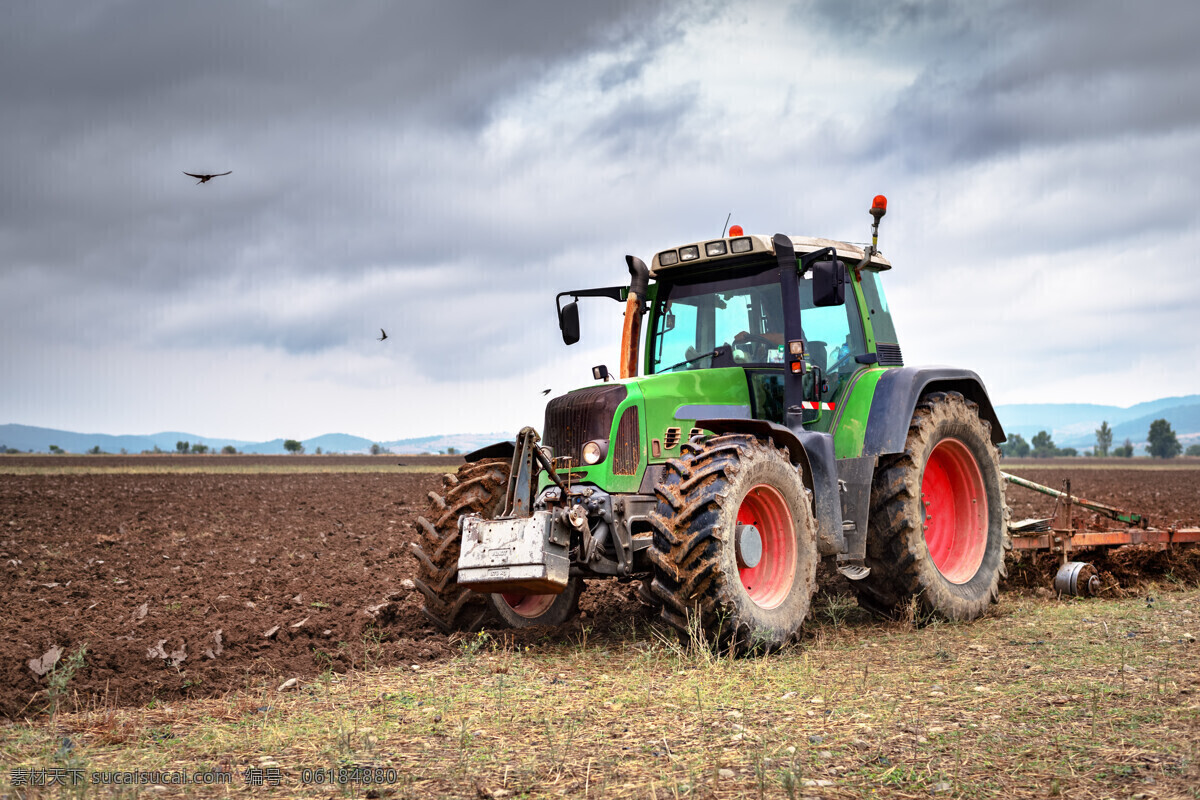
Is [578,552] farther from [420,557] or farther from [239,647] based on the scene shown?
[239,647]

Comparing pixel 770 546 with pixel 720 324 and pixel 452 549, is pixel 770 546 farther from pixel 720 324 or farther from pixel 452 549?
pixel 452 549

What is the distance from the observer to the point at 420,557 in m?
7.47

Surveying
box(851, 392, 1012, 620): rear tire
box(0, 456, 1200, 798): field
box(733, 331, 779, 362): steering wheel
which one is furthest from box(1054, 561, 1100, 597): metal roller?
box(733, 331, 779, 362): steering wheel

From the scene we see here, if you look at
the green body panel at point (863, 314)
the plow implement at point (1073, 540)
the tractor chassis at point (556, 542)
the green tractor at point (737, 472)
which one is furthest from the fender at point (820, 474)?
the plow implement at point (1073, 540)

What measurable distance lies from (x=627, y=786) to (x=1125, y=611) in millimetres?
6317

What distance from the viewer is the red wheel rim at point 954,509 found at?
8.98m

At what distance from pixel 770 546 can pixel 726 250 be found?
234 cm

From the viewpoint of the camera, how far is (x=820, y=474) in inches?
293

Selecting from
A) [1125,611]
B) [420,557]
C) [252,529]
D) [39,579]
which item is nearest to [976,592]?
[1125,611]

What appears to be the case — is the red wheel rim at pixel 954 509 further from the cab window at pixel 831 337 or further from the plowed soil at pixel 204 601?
the plowed soil at pixel 204 601

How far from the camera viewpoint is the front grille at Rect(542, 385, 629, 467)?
715 cm

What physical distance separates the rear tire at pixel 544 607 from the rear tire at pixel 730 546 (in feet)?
5.10

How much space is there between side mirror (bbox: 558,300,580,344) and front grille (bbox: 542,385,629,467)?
796 mm

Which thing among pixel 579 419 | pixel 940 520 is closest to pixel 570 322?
pixel 579 419
